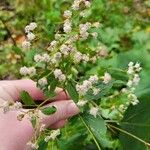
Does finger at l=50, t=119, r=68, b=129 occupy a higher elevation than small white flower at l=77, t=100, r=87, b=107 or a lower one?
lower

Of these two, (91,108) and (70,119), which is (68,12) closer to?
(91,108)

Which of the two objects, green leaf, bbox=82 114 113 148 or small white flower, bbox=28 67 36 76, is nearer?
small white flower, bbox=28 67 36 76

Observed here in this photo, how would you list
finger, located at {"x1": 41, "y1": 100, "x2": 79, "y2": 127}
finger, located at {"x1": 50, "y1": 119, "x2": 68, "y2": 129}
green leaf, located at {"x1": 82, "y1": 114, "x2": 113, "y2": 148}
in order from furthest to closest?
finger, located at {"x1": 50, "y1": 119, "x2": 68, "y2": 129}, finger, located at {"x1": 41, "y1": 100, "x2": 79, "y2": 127}, green leaf, located at {"x1": 82, "y1": 114, "x2": 113, "y2": 148}

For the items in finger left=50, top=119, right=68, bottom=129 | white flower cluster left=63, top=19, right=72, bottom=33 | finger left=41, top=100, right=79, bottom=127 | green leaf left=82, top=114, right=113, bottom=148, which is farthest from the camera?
finger left=50, top=119, right=68, bottom=129

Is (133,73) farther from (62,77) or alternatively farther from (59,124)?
(59,124)

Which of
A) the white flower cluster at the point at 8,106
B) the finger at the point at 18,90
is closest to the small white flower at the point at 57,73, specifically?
the white flower cluster at the point at 8,106

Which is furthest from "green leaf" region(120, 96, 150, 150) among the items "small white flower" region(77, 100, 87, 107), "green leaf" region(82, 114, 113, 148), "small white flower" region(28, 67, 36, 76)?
"small white flower" region(28, 67, 36, 76)

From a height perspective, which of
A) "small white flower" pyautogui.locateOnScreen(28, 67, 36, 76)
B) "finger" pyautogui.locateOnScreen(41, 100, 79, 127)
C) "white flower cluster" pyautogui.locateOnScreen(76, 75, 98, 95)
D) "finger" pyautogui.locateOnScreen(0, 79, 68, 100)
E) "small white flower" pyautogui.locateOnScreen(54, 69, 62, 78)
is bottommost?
"finger" pyautogui.locateOnScreen(41, 100, 79, 127)

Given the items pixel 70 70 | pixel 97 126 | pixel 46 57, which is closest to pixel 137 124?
pixel 97 126

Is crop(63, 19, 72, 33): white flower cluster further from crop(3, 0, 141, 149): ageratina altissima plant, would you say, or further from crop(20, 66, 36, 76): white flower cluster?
crop(20, 66, 36, 76): white flower cluster
